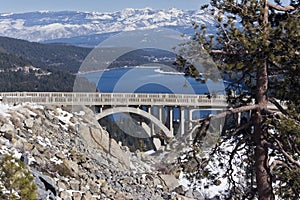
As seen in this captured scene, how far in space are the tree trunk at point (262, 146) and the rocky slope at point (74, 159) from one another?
4.68 meters

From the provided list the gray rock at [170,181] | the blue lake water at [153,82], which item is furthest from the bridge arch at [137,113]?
the gray rock at [170,181]

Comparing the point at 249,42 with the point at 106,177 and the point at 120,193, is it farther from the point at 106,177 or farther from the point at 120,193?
the point at 106,177

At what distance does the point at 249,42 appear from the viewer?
7.24 m

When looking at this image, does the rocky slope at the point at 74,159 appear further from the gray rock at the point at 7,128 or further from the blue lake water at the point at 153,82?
the blue lake water at the point at 153,82

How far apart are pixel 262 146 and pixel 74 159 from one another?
9.69 meters

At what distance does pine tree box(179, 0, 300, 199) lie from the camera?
725cm

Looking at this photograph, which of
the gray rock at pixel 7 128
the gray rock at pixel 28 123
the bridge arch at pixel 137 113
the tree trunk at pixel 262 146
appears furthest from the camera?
the bridge arch at pixel 137 113

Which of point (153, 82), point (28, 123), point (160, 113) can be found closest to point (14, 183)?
point (28, 123)

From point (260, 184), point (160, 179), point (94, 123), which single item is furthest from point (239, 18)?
point (94, 123)

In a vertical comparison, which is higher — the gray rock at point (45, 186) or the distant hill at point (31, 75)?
the distant hill at point (31, 75)

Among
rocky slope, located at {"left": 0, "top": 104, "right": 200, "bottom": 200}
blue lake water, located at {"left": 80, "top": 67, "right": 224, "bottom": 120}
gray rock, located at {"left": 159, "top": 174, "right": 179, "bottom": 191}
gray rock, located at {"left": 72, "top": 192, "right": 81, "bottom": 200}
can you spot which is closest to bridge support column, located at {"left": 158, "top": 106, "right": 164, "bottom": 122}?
blue lake water, located at {"left": 80, "top": 67, "right": 224, "bottom": 120}

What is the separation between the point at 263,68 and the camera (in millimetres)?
7750

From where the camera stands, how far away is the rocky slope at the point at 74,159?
13.2 meters

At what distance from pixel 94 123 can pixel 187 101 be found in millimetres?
8162
